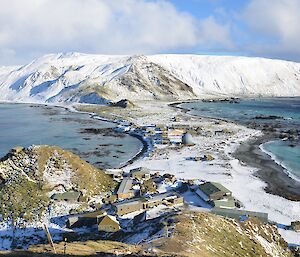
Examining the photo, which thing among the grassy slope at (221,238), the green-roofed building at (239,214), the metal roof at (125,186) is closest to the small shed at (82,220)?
the metal roof at (125,186)

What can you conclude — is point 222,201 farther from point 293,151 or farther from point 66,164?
point 293,151

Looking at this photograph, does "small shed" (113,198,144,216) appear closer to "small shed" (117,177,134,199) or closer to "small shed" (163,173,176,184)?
"small shed" (117,177,134,199)

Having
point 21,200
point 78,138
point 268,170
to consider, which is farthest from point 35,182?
point 78,138

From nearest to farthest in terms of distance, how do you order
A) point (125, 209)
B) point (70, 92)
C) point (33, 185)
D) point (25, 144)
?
point (125, 209), point (33, 185), point (25, 144), point (70, 92)

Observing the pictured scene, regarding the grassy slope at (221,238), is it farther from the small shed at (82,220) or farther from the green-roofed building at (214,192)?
the small shed at (82,220)

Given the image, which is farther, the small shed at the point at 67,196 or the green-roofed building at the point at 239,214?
the small shed at the point at 67,196

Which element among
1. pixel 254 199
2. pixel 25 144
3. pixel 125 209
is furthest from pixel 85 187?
pixel 25 144

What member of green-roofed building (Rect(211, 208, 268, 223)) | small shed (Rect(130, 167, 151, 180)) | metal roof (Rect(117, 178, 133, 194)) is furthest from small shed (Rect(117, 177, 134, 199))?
green-roofed building (Rect(211, 208, 268, 223))

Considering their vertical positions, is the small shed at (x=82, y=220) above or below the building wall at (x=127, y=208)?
below
